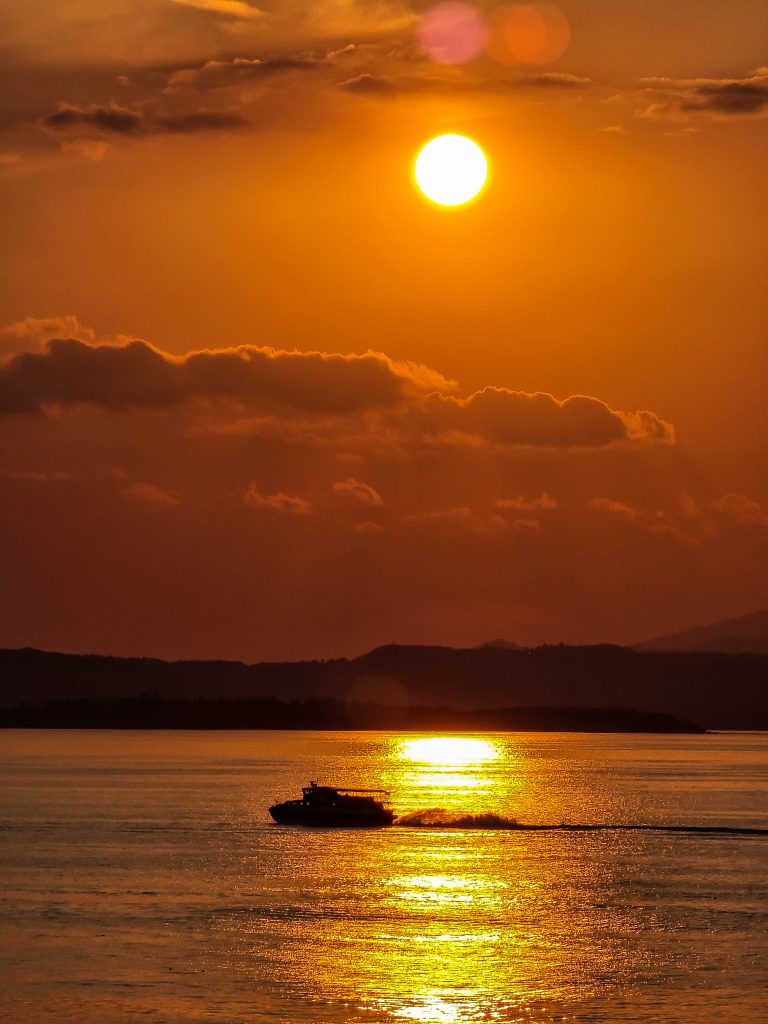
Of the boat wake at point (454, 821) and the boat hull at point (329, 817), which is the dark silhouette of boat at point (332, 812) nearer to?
the boat hull at point (329, 817)

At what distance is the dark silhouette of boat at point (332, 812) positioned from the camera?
140125mm

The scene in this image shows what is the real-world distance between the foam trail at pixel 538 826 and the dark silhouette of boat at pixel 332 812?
3372mm

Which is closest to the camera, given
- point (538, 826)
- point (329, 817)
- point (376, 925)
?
point (376, 925)

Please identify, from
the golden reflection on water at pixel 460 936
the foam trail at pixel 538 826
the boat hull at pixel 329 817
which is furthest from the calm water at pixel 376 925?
the foam trail at pixel 538 826

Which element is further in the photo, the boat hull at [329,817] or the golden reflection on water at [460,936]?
the boat hull at [329,817]

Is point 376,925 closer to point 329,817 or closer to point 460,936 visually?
point 460,936

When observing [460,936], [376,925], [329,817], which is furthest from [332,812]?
[460,936]

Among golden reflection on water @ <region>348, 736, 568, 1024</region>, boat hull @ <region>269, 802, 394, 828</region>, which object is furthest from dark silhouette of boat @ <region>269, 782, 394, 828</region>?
golden reflection on water @ <region>348, 736, 568, 1024</region>

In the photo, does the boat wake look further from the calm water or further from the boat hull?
the calm water

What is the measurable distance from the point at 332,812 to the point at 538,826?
57.4 feet

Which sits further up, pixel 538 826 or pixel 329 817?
pixel 329 817

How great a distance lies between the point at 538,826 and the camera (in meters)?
142

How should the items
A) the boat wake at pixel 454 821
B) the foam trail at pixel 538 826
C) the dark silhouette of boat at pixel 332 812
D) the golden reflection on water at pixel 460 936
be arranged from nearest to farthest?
the golden reflection on water at pixel 460 936
the foam trail at pixel 538 826
the dark silhouette of boat at pixel 332 812
the boat wake at pixel 454 821

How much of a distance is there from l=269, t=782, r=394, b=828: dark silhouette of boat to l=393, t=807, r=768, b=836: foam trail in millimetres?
3372
